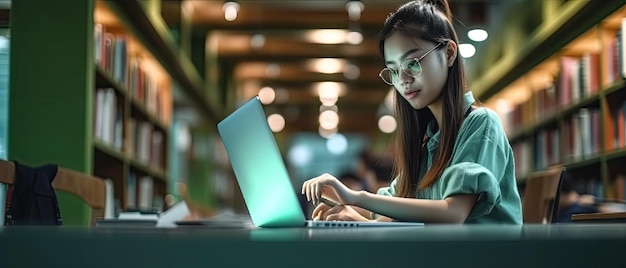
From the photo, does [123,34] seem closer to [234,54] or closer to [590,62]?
[590,62]

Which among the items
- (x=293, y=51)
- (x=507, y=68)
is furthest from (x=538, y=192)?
(x=293, y=51)

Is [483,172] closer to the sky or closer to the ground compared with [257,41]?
closer to the ground

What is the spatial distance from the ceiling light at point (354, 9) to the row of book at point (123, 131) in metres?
2.25

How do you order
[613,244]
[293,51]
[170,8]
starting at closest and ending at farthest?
[613,244], [170,8], [293,51]

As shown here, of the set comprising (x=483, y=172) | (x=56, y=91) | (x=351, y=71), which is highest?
(x=351, y=71)

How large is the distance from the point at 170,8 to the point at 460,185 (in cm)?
504

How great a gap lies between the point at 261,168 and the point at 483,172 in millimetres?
454

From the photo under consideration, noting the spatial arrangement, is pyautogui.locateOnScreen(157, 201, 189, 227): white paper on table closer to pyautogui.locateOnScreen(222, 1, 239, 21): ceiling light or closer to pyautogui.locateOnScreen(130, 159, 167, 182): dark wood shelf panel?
pyautogui.locateOnScreen(130, 159, 167, 182): dark wood shelf panel

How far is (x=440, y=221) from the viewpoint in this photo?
62.1 inches

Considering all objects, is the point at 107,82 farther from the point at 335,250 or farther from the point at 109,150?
the point at 335,250

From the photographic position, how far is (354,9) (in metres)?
7.68

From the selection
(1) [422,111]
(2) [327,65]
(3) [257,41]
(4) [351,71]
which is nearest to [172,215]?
(1) [422,111]

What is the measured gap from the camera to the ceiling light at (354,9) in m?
7.45

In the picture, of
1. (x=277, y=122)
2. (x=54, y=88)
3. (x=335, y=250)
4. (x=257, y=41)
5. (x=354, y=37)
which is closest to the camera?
(x=335, y=250)
